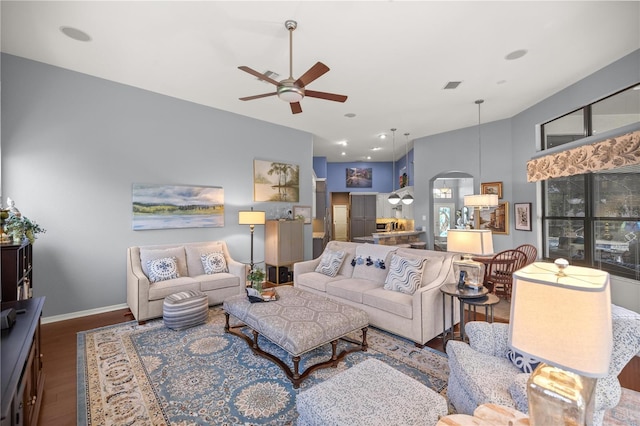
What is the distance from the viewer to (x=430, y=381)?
2.40m

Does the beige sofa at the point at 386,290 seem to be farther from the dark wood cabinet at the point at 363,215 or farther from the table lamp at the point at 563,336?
the dark wood cabinet at the point at 363,215

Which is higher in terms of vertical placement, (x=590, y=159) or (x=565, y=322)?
(x=590, y=159)

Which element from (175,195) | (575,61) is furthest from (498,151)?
(175,195)

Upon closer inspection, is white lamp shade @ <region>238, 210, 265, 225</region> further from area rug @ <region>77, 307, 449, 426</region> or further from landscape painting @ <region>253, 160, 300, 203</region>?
area rug @ <region>77, 307, 449, 426</region>

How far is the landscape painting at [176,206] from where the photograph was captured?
14.4ft

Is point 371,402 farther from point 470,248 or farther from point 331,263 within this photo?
point 331,263

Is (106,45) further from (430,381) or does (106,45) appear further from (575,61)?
(575,61)

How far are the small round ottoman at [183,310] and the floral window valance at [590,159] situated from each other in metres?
5.31

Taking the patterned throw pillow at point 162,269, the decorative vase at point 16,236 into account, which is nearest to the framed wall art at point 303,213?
the patterned throw pillow at point 162,269

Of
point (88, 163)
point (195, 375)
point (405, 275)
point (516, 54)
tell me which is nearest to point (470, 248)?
point (405, 275)

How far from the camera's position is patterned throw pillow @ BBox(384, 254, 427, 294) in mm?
3317

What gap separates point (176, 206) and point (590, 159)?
6.10 meters

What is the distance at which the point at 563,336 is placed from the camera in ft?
3.08

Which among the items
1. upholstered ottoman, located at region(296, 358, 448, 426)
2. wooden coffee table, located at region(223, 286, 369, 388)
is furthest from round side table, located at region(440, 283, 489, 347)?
upholstered ottoman, located at region(296, 358, 448, 426)
